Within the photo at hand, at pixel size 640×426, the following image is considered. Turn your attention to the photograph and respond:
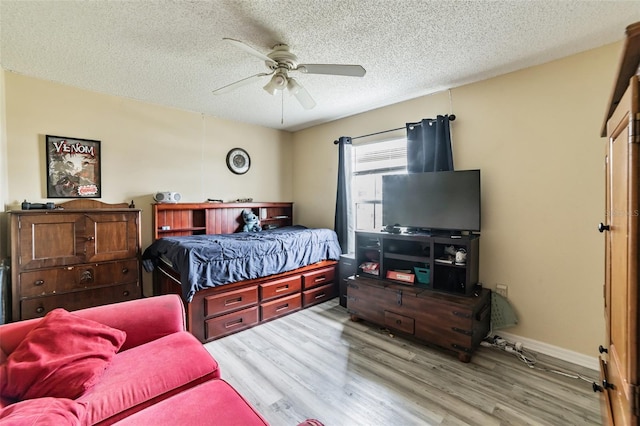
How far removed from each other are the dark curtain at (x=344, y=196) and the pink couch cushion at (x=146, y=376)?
2592mm

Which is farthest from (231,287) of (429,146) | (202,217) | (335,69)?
(429,146)

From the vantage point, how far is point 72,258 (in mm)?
2570

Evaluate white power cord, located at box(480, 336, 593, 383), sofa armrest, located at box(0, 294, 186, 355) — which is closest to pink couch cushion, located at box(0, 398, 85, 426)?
sofa armrest, located at box(0, 294, 186, 355)

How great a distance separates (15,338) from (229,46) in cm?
228

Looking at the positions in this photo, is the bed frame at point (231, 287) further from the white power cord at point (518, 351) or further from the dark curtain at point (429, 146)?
the white power cord at point (518, 351)

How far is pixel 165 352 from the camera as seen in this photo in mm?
1555

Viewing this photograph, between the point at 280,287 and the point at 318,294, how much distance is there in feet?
2.12

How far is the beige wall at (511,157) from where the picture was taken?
7.38 ft

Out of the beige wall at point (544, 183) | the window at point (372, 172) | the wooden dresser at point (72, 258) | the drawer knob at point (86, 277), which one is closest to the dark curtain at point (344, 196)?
the window at point (372, 172)

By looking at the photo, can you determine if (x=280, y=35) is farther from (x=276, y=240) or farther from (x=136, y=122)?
(x=136, y=122)

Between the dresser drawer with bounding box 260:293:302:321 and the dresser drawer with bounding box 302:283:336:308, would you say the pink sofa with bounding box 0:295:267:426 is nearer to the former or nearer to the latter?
the dresser drawer with bounding box 260:293:302:321

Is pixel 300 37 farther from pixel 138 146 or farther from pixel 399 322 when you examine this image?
pixel 399 322

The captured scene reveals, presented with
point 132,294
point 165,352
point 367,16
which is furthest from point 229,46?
point 132,294

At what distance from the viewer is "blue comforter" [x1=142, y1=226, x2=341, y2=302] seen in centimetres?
257
